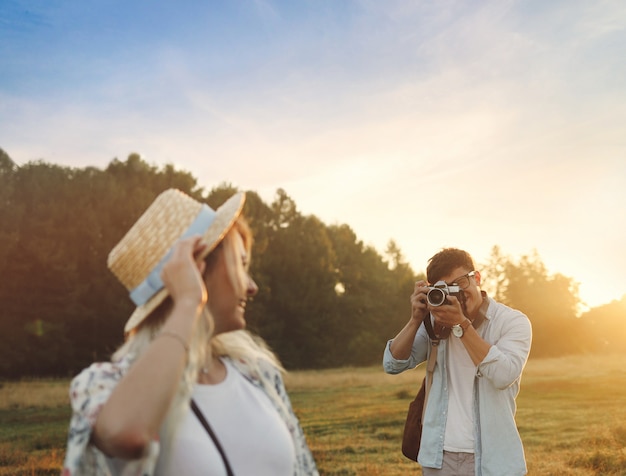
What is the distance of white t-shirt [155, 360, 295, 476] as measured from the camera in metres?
1.76

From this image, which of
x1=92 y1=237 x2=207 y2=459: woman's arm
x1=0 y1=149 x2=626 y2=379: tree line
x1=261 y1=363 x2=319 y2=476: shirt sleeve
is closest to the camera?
x1=92 y1=237 x2=207 y2=459: woman's arm

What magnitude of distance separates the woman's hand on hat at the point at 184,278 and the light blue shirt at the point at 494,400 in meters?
2.54

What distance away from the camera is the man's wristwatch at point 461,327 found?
398 cm

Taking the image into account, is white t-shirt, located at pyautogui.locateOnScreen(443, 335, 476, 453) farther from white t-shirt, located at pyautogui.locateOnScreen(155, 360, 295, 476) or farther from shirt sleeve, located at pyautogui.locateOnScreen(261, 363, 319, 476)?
white t-shirt, located at pyautogui.locateOnScreen(155, 360, 295, 476)

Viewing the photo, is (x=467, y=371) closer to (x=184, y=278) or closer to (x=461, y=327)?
(x=461, y=327)

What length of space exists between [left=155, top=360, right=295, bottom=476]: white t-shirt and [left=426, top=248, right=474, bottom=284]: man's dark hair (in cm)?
236

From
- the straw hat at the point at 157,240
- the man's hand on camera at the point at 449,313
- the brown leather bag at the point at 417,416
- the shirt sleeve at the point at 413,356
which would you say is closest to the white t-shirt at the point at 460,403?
the brown leather bag at the point at 417,416

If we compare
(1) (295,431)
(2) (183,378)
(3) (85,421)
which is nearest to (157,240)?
(2) (183,378)

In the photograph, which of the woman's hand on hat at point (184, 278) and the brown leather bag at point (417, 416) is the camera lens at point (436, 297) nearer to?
the brown leather bag at point (417, 416)

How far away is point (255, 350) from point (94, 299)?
84.8ft

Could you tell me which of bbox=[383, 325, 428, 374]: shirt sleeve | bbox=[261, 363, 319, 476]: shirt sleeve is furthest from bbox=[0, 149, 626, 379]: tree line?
bbox=[261, 363, 319, 476]: shirt sleeve

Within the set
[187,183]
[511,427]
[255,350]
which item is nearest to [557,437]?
[511,427]

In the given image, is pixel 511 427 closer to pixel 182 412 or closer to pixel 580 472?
pixel 182 412

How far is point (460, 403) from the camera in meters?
4.00
